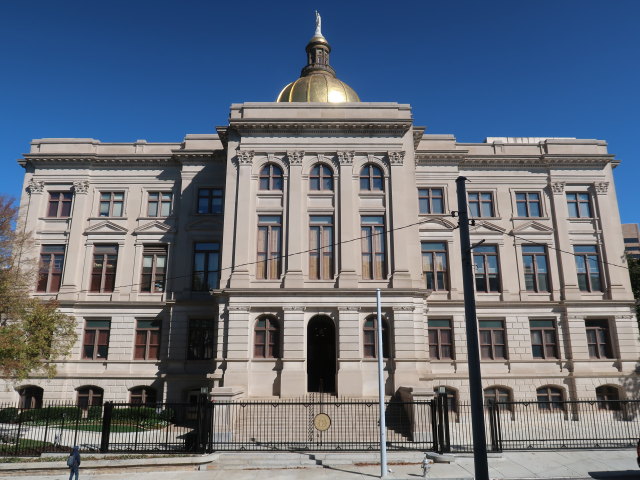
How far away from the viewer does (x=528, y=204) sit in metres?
34.2

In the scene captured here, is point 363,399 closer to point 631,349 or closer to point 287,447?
point 287,447

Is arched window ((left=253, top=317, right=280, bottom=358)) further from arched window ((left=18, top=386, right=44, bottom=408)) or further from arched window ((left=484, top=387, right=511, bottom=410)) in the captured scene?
arched window ((left=18, top=386, right=44, bottom=408))

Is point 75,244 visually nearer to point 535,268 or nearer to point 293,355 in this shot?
point 293,355

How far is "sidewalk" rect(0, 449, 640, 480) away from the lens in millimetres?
15578

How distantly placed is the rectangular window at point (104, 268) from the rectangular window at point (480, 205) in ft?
83.6

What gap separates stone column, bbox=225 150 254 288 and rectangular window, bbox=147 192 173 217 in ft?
25.1

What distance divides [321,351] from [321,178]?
1103 cm

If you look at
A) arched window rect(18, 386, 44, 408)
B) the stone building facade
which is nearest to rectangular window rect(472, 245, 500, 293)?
the stone building facade

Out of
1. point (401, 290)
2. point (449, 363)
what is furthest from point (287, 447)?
point (449, 363)

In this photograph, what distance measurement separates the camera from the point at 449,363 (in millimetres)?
30609

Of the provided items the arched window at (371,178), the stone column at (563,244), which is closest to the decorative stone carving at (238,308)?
the arched window at (371,178)

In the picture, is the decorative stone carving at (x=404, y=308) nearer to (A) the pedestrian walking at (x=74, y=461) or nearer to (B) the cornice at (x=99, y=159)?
Result: (A) the pedestrian walking at (x=74, y=461)

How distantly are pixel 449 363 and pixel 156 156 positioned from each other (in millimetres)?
24913

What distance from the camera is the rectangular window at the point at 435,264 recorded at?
1271 inches
